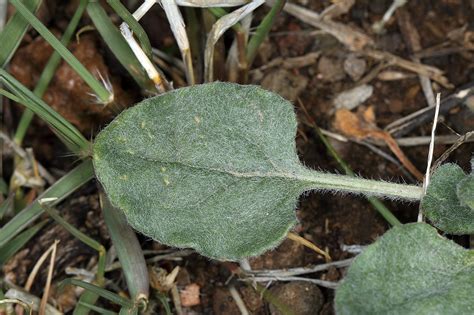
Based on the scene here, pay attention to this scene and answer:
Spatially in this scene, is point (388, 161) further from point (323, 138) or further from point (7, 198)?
point (7, 198)

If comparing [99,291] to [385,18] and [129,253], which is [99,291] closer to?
[129,253]

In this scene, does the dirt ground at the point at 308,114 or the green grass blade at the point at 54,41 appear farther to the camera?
the dirt ground at the point at 308,114

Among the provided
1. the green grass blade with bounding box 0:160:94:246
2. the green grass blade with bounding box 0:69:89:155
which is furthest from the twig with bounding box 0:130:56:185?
the green grass blade with bounding box 0:69:89:155

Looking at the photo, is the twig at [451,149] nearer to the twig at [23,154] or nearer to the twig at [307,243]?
the twig at [307,243]

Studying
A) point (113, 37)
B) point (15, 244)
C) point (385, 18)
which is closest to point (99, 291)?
point (15, 244)

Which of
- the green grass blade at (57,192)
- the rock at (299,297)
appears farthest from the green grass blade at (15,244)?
the rock at (299,297)
